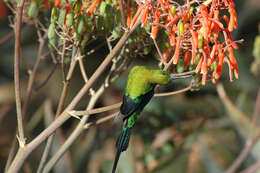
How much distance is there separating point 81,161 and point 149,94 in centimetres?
103

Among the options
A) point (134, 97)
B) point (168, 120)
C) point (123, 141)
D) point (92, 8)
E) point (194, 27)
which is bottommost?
point (168, 120)

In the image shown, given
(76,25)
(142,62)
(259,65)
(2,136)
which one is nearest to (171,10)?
(76,25)

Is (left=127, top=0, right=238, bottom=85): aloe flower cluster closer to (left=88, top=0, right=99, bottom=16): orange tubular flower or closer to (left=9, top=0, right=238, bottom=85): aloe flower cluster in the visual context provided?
(left=9, top=0, right=238, bottom=85): aloe flower cluster

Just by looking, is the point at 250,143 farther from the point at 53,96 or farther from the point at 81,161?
the point at 53,96

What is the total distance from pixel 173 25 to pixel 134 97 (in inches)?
9.3

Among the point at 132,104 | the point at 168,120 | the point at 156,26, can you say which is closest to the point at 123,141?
the point at 132,104

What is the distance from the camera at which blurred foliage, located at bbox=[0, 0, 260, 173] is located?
245cm

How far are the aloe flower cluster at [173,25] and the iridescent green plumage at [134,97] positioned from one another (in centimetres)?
8

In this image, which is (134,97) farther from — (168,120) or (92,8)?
(168,120)

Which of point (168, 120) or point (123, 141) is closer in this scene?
point (123, 141)

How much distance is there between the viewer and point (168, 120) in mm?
2539

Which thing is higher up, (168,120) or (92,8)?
(92,8)

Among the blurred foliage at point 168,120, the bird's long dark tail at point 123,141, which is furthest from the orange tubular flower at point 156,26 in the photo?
the blurred foliage at point 168,120

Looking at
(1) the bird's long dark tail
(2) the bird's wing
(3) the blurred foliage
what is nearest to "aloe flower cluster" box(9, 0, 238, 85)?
(2) the bird's wing
